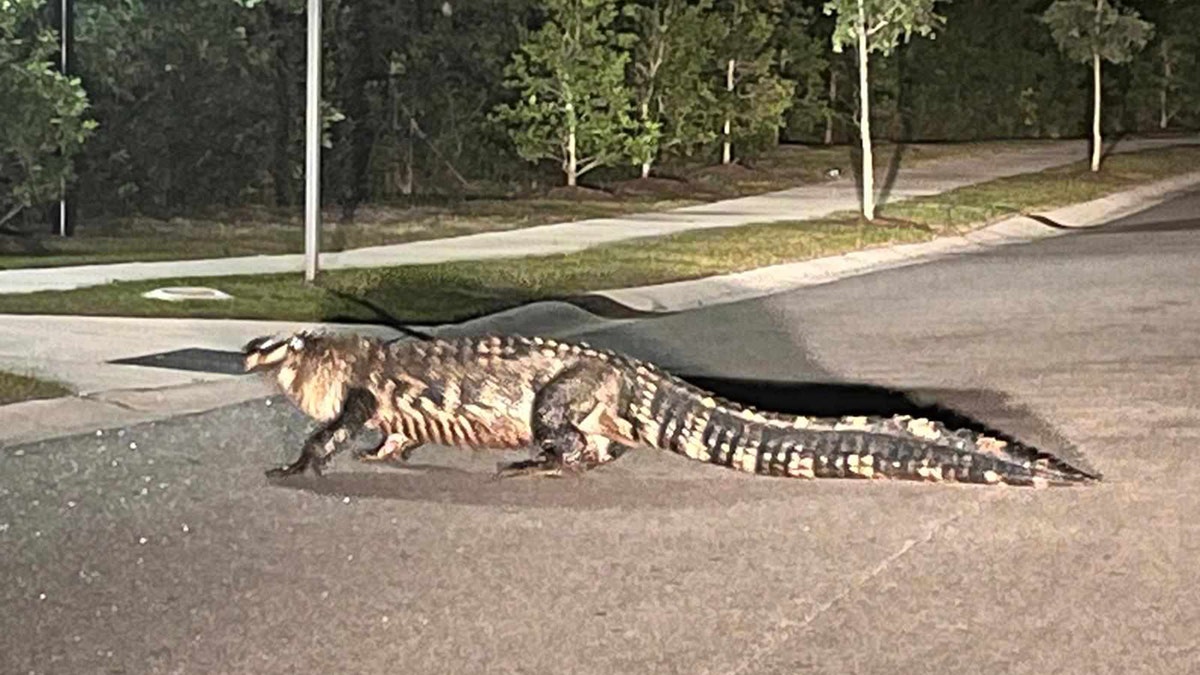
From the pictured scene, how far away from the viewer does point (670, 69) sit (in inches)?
1216

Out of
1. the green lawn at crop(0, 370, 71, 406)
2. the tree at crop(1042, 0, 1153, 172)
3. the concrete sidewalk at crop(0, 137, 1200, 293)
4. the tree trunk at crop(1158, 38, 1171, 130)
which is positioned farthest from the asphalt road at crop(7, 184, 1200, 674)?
the tree trunk at crop(1158, 38, 1171, 130)

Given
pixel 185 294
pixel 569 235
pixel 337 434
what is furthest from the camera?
pixel 569 235

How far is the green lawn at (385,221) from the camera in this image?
62.2ft

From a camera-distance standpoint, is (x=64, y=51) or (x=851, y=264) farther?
(x=851, y=264)

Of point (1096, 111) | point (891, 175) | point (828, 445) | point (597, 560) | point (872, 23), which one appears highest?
point (872, 23)

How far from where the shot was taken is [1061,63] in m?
51.4

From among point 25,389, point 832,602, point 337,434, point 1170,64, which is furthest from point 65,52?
point 1170,64

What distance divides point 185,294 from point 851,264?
7.65 metres

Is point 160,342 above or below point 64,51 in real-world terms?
below

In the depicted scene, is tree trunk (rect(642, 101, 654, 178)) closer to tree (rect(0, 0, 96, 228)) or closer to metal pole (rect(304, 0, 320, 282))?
tree (rect(0, 0, 96, 228))

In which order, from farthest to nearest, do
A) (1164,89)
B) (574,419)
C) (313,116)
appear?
(1164,89) < (313,116) < (574,419)

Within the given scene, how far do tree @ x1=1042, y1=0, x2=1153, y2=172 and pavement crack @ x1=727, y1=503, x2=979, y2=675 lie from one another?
95.0 ft

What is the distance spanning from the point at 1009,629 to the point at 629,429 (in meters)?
2.64

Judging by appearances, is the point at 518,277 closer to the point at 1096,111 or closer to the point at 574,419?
the point at 574,419
